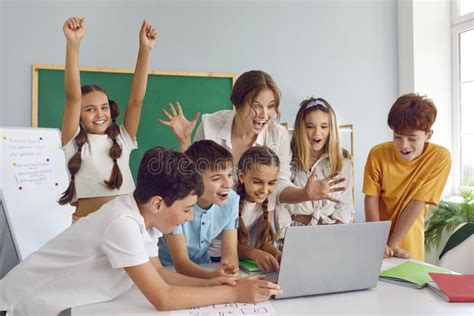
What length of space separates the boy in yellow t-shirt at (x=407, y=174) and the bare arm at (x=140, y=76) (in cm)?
113

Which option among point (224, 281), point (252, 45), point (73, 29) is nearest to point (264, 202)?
point (224, 281)

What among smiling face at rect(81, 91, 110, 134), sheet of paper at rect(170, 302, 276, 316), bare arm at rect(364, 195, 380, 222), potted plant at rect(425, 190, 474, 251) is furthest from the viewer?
potted plant at rect(425, 190, 474, 251)

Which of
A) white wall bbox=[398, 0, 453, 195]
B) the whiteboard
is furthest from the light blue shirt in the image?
white wall bbox=[398, 0, 453, 195]

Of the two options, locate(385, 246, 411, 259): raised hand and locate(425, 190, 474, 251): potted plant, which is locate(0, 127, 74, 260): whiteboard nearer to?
locate(385, 246, 411, 259): raised hand

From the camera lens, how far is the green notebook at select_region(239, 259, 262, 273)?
4.88 feet

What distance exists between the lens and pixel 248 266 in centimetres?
153

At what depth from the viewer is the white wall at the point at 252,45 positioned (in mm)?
3422

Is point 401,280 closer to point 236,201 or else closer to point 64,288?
point 236,201

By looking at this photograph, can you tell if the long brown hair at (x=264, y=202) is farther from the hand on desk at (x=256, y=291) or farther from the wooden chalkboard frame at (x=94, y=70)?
the wooden chalkboard frame at (x=94, y=70)

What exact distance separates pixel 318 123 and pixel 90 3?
2.32 metres

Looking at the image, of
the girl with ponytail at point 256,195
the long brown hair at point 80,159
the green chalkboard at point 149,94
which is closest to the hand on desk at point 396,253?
the girl with ponytail at point 256,195

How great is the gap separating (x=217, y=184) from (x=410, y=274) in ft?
2.14

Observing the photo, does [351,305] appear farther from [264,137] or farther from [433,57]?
[433,57]

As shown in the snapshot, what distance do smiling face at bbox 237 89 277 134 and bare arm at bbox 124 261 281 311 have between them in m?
0.80
